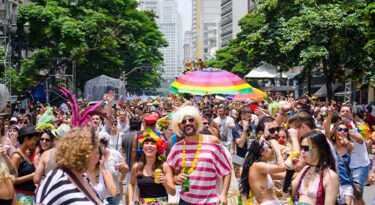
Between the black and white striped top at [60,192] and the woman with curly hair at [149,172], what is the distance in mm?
2819

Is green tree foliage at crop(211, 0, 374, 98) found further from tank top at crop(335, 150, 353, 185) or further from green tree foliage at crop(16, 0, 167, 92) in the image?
tank top at crop(335, 150, 353, 185)

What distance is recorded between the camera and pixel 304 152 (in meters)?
5.84

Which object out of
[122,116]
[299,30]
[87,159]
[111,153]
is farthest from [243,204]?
[299,30]

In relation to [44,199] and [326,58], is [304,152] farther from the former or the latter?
[326,58]

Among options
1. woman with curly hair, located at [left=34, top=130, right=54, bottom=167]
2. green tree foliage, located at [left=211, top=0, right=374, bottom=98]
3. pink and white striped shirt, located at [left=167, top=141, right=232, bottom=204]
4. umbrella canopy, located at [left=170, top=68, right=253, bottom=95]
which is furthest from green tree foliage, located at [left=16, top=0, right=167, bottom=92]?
pink and white striped shirt, located at [left=167, top=141, right=232, bottom=204]

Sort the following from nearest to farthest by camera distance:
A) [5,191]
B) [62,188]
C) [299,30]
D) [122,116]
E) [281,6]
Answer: [62,188] < [5,191] < [122,116] < [299,30] < [281,6]

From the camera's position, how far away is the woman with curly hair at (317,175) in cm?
557

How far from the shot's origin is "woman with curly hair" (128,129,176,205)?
7180 millimetres

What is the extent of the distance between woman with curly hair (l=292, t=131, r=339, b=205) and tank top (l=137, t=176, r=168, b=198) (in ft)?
5.90

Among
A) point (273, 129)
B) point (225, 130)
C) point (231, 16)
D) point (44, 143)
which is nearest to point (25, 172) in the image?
point (44, 143)

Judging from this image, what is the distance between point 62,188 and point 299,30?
28161 millimetres

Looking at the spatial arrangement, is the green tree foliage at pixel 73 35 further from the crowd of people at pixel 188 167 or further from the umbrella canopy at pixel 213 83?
the crowd of people at pixel 188 167

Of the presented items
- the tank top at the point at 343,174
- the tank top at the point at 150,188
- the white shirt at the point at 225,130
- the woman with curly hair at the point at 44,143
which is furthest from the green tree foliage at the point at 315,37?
the tank top at the point at 150,188

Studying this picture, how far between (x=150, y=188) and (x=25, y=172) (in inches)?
58.3
